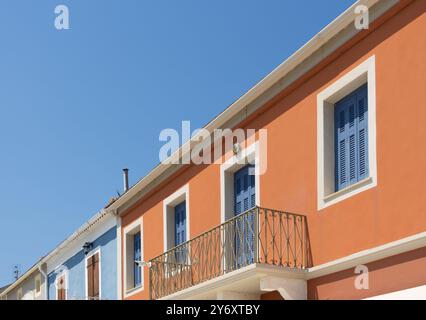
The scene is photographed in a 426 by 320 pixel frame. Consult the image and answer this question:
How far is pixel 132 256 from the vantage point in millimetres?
22719

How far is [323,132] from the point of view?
14.1 meters

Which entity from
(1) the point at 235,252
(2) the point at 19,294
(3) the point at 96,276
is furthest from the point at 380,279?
(2) the point at 19,294

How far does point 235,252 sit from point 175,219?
4253 millimetres

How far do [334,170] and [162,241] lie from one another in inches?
275

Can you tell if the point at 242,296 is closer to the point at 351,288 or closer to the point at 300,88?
the point at 351,288

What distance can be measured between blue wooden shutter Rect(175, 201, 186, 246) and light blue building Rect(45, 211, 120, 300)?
3.86m

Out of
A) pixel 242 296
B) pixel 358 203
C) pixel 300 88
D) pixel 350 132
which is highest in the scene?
pixel 300 88

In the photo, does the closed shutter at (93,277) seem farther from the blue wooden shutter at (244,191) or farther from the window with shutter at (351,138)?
the window with shutter at (351,138)

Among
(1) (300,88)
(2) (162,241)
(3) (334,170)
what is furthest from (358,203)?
(2) (162,241)

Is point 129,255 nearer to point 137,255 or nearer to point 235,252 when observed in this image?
point 137,255

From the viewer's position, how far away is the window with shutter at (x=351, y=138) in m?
13.4

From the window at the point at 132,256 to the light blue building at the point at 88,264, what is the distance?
667 mm

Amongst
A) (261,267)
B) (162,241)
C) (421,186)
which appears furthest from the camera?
(162,241)

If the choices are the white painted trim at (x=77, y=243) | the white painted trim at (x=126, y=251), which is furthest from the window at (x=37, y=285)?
the white painted trim at (x=126, y=251)
